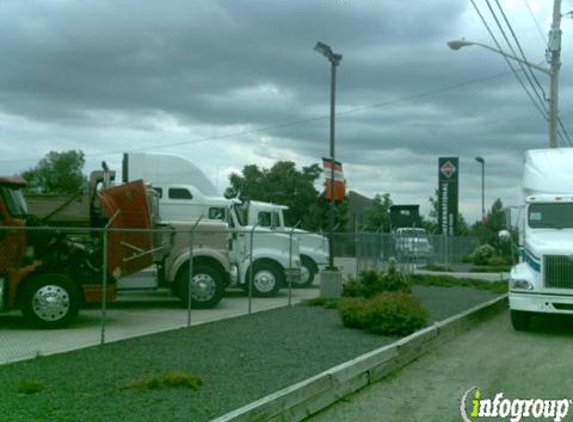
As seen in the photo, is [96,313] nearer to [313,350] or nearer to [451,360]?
[313,350]

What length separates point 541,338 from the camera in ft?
44.9

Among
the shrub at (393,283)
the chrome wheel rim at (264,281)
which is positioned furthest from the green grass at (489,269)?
the shrub at (393,283)

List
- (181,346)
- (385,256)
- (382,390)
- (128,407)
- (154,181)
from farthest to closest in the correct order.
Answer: (385,256) → (154,181) → (181,346) → (382,390) → (128,407)

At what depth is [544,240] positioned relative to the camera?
14344mm

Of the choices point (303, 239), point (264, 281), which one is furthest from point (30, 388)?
point (303, 239)

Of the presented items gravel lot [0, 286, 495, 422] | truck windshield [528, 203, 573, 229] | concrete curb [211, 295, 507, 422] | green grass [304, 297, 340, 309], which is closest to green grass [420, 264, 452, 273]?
green grass [304, 297, 340, 309]

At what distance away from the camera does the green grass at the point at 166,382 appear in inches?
317

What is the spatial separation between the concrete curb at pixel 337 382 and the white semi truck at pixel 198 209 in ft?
24.0

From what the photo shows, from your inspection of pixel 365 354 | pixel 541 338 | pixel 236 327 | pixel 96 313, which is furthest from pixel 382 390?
pixel 96 313

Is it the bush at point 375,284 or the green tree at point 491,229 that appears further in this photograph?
the green tree at point 491,229

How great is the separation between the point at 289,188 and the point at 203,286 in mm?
43667

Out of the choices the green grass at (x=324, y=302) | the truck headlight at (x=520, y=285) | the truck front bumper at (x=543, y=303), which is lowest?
the green grass at (x=324, y=302)

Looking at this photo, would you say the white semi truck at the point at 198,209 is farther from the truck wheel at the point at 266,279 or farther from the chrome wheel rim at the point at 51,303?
the chrome wheel rim at the point at 51,303

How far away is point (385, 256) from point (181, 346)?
14.1 metres
